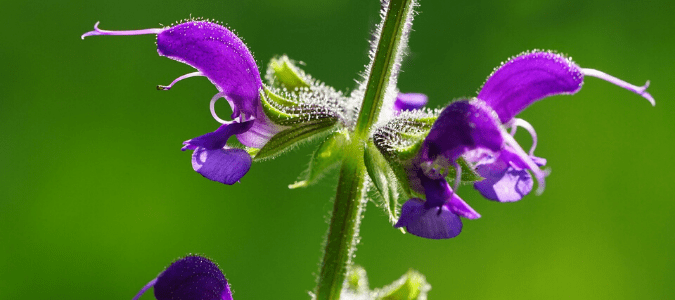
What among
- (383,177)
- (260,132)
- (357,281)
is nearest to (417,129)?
(383,177)

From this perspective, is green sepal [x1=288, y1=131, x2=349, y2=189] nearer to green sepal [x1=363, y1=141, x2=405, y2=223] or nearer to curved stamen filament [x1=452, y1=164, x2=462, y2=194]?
green sepal [x1=363, y1=141, x2=405, y2=223]

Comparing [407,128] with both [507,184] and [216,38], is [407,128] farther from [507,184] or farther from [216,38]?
[216,38]

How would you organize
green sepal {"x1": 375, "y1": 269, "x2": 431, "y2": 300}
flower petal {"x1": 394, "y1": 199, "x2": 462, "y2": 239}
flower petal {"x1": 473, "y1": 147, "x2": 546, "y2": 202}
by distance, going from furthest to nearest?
green sepal {"x1": 375, "y1": 269, "x2": 431, "y2": 300}, flower petal {"x1": 473, "y1": 147, "x2": 546, "y2": 202}, flower petal {"x1": 394, "y1": 199, "x2": 462, "y2": 239}

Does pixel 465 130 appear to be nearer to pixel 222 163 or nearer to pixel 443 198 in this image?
pixel 443 198

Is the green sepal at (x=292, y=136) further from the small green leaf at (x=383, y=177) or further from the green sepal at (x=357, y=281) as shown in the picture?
the green sepal at (x=357, y=281)

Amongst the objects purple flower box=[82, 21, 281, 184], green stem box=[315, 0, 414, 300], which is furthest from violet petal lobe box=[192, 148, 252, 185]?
green stem box=[315, 0, 414, 300]

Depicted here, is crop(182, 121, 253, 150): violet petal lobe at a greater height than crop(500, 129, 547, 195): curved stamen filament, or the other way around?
crop(500, 129, 547, 195): curved stamen filament

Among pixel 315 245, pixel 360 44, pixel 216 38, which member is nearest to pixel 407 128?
pixel 216 38
